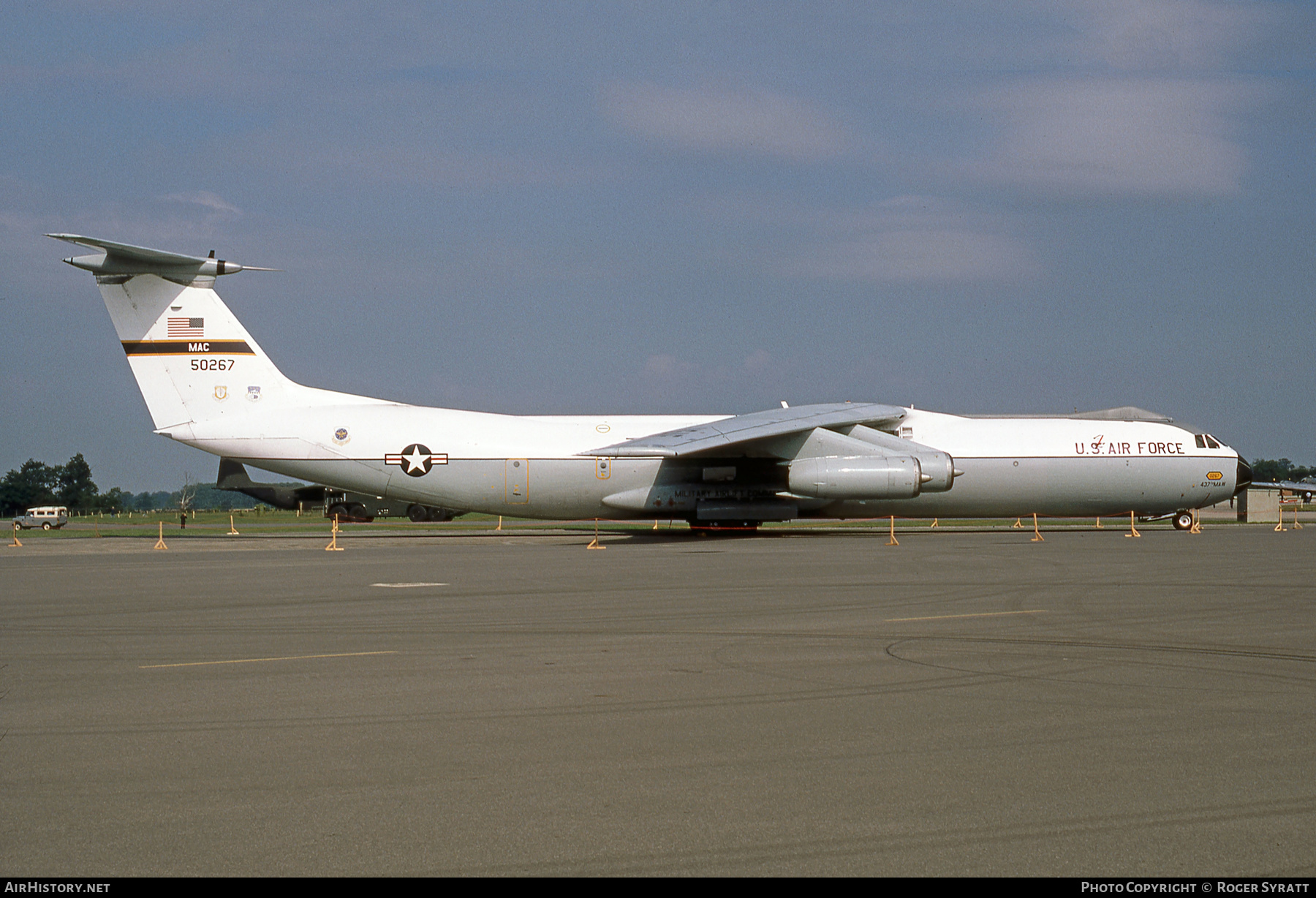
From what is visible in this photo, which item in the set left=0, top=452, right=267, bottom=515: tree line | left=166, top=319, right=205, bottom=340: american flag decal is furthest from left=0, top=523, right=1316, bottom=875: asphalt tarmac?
left=0, top=452, right=267, bottom=515: tree line

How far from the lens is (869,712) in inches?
267

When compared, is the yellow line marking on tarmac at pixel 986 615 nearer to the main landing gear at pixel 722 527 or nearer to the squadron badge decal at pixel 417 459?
the main landing gear at pixel 722 527

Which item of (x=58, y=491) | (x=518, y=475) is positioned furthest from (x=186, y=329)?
(x=58, y=491)

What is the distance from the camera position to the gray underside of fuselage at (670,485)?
28156mm

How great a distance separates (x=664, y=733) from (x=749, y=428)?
2030 cm

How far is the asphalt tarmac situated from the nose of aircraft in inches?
699

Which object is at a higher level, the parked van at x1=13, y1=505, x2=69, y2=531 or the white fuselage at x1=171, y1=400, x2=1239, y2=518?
the white fuselage at x1=171, y1=400, x2=1239, y2=518

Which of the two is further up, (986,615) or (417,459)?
(417,459)

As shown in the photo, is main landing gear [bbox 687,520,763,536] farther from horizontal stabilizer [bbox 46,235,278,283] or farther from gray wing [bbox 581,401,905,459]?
horizontal stabilizer [bbox 46,235,278,283]

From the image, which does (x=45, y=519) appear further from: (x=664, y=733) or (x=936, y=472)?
(x=664, y=733)

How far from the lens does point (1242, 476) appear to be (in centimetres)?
2984

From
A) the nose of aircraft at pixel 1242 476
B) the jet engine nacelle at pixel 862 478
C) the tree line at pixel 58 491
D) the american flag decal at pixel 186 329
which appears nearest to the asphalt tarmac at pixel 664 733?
the jet engine nacelle at pixel 862 478

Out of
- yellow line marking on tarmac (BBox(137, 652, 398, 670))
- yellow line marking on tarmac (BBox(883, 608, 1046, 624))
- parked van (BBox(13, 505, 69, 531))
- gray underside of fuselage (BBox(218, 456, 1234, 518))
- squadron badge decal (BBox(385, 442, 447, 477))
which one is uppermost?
squadron badge decal (BBox(385, 442, 447, 477))

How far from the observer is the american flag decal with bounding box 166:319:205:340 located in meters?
27.4
